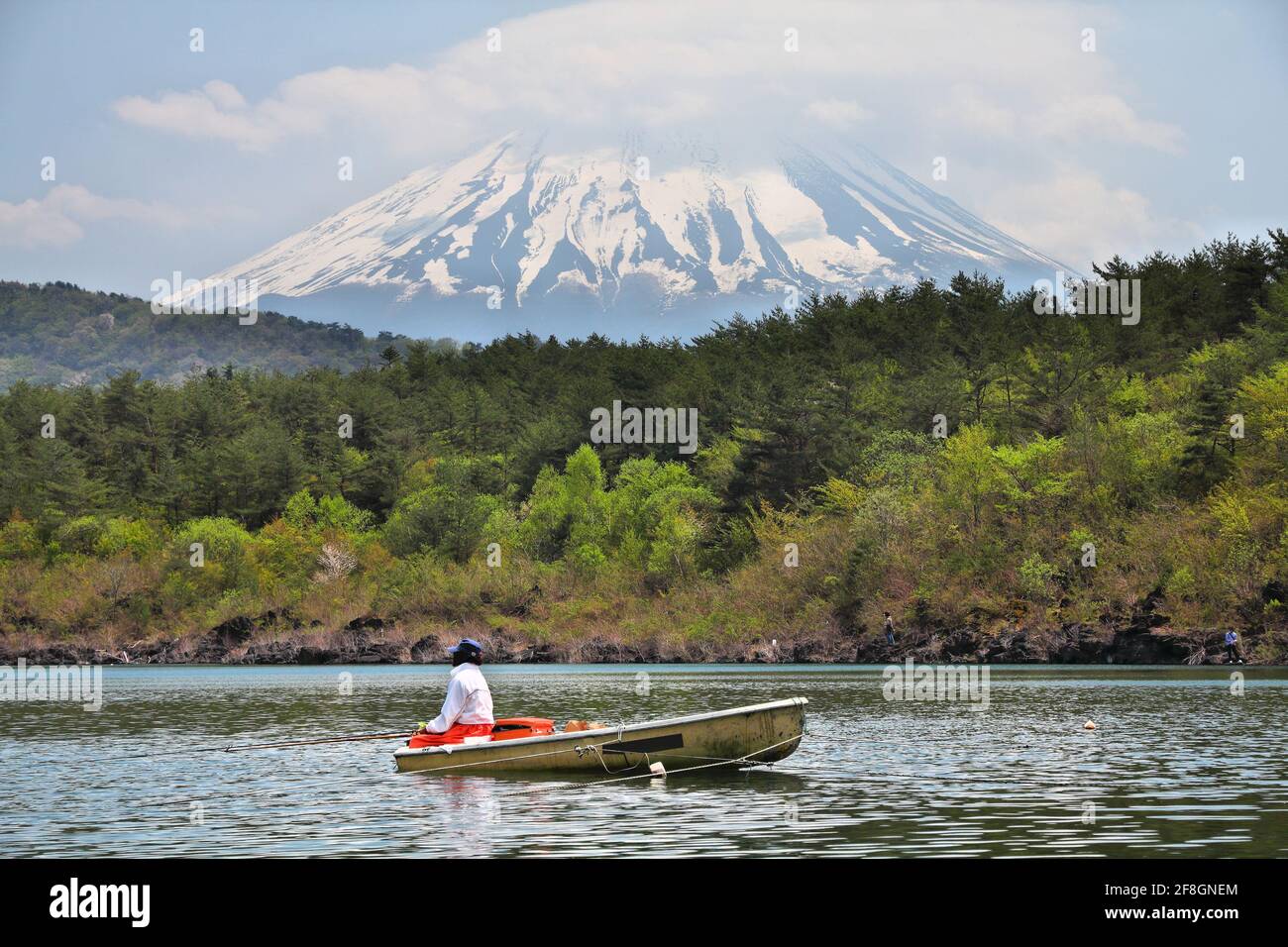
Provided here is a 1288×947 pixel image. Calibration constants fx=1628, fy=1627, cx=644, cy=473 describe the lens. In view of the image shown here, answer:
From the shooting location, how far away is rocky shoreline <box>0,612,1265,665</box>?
7056 centimetres

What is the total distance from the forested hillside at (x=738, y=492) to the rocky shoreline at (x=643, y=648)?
9.2 inches

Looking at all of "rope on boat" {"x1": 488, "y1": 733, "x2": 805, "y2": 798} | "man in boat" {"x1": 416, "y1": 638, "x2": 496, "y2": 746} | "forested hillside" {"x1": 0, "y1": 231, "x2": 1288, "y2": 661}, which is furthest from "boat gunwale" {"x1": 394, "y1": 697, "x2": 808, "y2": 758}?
"forested hillside" {"x1": 0, "y1": 231, "x2": 1288, "y2": 661}

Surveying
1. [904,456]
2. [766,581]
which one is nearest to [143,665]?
[766,581]

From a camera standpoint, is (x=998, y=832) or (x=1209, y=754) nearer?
(x=998, y=832)

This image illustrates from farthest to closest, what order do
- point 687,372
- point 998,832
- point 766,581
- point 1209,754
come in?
1. point 687,372
2. point 766,581
3. point 1209,754
4. point 998,832

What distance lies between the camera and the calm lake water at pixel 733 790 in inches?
806

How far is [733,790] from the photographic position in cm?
2583

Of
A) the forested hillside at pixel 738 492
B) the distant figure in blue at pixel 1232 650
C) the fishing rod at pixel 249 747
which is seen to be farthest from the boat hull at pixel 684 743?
the forested hillside at pixel 738 492

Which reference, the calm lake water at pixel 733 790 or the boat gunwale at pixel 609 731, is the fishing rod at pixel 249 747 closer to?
the calm lake water at pixel 733 790

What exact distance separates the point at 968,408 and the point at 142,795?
8104 centimetres

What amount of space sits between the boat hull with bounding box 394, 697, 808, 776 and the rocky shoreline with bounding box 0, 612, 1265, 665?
43.8 m

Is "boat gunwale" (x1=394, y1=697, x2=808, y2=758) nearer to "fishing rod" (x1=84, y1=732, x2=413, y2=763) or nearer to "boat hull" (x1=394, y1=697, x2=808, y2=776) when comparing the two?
"boat hull" (x1=394, y1=697, x2=808, y2=776)

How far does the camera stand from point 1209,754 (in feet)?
98.3
